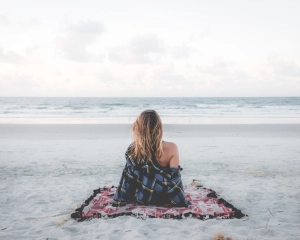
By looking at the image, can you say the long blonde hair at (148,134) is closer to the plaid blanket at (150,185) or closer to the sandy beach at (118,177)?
the plaid blanket at (150,185)

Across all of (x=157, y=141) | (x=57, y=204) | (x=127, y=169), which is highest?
(x=157, y=141)

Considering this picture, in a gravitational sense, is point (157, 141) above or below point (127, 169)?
above

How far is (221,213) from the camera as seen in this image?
12.2 feet

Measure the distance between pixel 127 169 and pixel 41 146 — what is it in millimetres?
6519

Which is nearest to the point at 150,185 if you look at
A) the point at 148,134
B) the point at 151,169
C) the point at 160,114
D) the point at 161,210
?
the point at 151,169

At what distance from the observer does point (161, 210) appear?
12.6 feet

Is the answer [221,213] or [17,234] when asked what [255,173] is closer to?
[221,213]

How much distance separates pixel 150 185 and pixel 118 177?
2.21 meters

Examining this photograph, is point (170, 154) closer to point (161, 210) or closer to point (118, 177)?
point (161, 210)

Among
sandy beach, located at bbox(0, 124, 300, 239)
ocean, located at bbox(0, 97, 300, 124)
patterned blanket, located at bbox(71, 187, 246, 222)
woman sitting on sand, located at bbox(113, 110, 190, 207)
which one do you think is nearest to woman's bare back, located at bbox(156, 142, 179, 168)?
woman sitting on sand, located at bbox(113, 110, 190, 207)

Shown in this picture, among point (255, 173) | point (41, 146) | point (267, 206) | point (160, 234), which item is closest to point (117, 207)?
point (160, 234)

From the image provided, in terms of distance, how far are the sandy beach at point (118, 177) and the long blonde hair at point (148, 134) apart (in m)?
0.89

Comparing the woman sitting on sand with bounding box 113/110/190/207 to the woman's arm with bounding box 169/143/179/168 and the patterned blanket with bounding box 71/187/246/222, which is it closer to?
the woman's arm with bounding box 169/143/179/168

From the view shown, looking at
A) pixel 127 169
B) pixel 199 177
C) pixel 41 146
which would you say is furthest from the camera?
pixel 41 146
